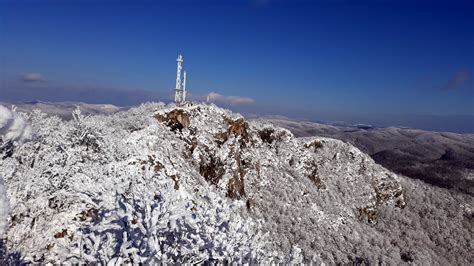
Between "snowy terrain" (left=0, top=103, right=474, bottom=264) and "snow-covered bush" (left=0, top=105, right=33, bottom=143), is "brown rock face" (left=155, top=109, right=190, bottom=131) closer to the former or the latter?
"snowy terrain" (left=0, top=103, right=474, bottom=264)

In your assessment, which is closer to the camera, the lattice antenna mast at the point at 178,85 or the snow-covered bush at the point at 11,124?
the snow-covered bush at the point at 11,124

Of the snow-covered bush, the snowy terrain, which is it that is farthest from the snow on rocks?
the snow-covered bush

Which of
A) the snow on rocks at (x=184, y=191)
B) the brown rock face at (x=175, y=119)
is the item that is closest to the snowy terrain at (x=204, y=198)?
the snow on rocks at (x=184, y=191)

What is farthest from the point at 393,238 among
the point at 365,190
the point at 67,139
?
the point at 67,139

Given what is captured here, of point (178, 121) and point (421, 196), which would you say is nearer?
point (178, 121)

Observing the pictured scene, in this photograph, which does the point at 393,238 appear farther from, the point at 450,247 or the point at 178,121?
the point at 178,121

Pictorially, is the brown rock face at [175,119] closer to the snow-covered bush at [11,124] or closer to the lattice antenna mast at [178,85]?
the lattice antenna mast at [178,85]
